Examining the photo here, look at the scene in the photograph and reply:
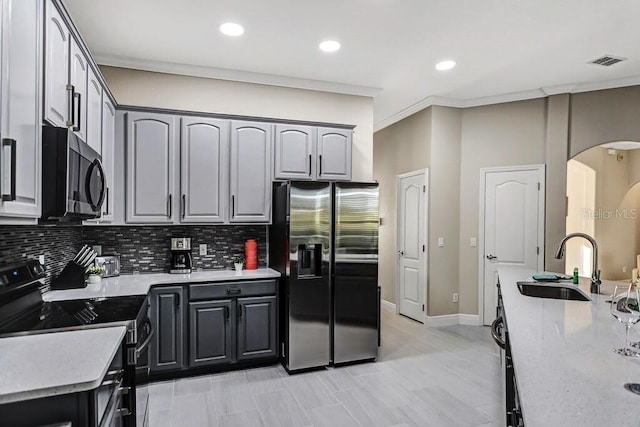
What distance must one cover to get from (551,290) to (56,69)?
3509 mm

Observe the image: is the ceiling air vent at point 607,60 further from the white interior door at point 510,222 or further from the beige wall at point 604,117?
the white interior door at point 510,222

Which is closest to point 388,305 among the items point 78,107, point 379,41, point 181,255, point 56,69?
point 181,255

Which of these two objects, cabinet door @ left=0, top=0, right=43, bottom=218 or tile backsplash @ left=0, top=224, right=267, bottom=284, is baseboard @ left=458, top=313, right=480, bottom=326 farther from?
cabinet door @ left=0, top=0, right=43, bottom=218

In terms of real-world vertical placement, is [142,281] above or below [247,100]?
below

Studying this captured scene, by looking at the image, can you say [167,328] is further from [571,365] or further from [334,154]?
[571,365]

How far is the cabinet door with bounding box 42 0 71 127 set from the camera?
1703 mm

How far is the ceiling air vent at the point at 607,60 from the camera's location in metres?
3.58

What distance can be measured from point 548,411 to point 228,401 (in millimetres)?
2473

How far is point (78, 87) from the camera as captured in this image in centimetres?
221

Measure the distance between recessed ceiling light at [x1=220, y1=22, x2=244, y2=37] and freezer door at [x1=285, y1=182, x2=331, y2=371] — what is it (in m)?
1.33

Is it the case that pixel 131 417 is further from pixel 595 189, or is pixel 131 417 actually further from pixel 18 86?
pixel 595 189

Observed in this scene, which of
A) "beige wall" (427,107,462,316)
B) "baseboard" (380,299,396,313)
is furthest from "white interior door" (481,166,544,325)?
"baseboard" (380,299,396,313)

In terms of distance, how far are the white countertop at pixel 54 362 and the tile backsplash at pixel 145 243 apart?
4.06ft

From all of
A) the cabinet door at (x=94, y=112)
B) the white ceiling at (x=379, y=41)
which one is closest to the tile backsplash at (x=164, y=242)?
the cabinet door at (x=94, y=112)
